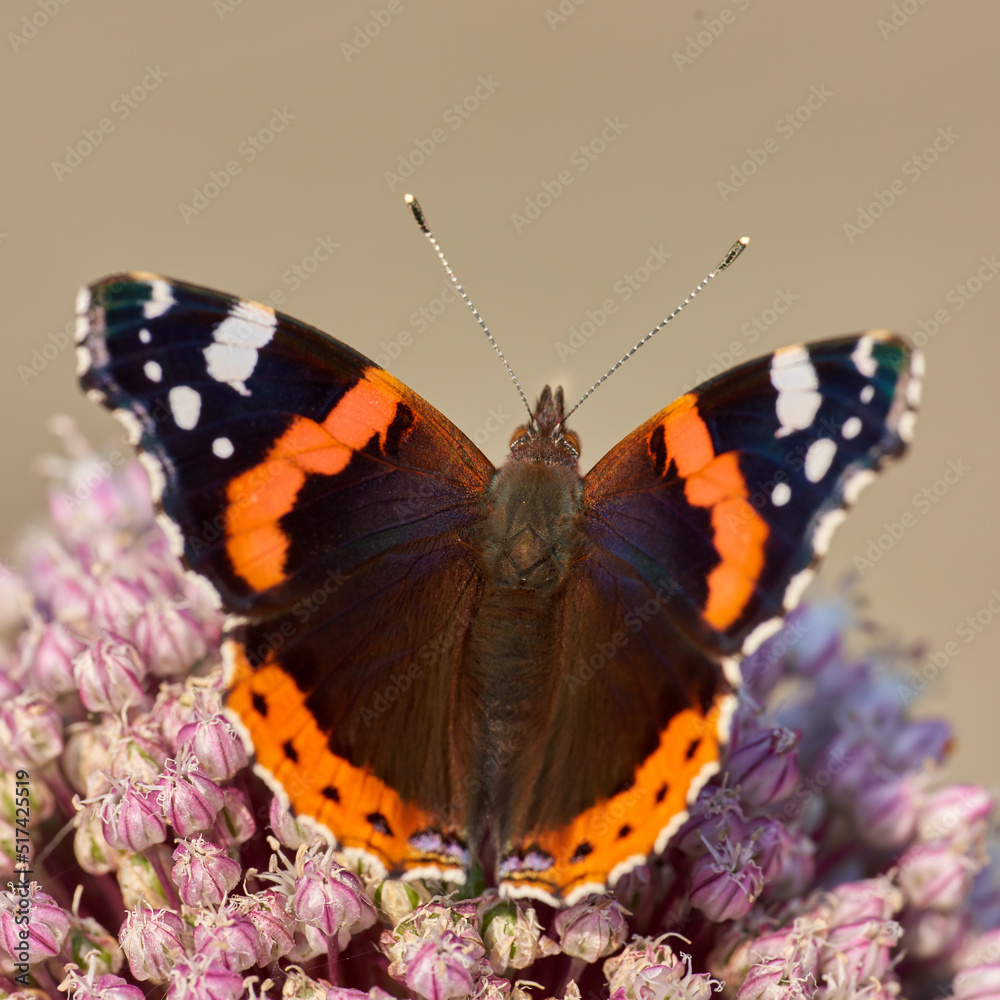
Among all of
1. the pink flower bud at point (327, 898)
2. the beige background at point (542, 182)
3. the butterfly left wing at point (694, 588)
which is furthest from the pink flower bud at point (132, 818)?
the beige background at point (542, 182)

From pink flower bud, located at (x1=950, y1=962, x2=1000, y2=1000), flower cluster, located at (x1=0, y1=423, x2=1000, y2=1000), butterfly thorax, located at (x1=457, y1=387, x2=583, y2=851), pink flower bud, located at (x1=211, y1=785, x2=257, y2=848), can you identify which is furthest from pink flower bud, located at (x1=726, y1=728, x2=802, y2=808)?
pink flower bud, located at (x1=211, y1=785, x2=257, y2=848)

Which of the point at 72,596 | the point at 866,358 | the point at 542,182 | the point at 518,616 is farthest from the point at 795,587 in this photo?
the point at 542,182

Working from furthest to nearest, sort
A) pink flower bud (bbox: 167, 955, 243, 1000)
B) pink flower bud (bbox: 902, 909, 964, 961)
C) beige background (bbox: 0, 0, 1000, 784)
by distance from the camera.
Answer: beige background (bbox: 0, 0, 1000, 784) → pink flower bud (bbox: 902, 909, 964, 961) → pink flower bud (bbox: 167, 955, 243, 1000)

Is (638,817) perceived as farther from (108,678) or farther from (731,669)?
(108,678)

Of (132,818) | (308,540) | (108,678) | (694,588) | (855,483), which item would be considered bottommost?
(132,818)

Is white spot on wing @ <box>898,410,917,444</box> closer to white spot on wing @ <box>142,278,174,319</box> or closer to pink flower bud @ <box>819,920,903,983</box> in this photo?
pink flower bud @ <box>819,920,903,983</box>

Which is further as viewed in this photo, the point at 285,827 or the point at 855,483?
the point at 285,827

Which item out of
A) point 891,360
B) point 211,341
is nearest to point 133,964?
point 211,341
